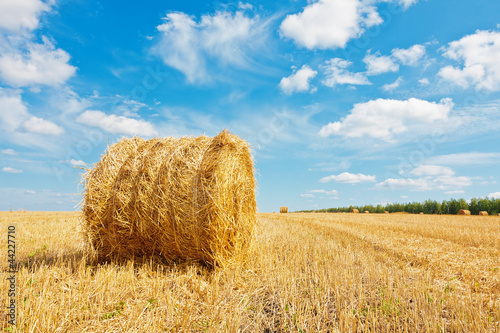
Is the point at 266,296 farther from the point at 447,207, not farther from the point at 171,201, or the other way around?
the point at 447,207

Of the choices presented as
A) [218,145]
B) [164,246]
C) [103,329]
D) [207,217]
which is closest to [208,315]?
[103,329]

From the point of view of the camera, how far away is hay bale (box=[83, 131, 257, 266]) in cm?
513

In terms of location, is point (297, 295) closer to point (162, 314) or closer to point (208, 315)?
point (208, 315)

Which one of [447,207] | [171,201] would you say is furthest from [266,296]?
[447,207]

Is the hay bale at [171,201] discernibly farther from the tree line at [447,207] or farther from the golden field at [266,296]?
the tree line at [447,207]

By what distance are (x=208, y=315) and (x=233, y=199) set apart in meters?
2.30

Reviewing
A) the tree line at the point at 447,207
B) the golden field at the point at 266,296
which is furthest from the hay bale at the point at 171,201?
the tree line at the point at 447,207

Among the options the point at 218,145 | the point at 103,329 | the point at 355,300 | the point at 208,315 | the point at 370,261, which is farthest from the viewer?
the point at 370,261

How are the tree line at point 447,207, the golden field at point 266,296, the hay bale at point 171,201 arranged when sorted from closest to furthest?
the golden field at point 266,296, the hay bale at point 171,201, the tree line at point 447,207

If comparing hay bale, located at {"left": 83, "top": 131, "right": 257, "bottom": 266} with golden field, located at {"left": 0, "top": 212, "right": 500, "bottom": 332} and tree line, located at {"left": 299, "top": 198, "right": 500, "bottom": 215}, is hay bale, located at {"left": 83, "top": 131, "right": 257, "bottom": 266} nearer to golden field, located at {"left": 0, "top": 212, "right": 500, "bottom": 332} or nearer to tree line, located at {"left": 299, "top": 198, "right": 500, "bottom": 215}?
golden field, located at {"left": 0, "top": 212, "right": 500, "bottom": 332}

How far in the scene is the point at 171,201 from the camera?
5203 mm

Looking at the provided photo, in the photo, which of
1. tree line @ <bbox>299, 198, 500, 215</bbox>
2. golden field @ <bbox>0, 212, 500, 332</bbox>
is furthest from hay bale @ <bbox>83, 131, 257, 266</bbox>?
tree line @ <bbox>299, 198, 500, 215</bbox>

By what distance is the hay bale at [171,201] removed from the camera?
16.8 ft

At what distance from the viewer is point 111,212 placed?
552 centimetres
